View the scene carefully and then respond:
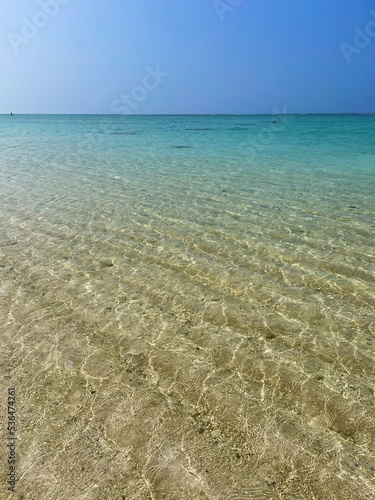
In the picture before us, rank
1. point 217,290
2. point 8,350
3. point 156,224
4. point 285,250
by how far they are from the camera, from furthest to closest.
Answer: point 156,224, point 285,250, point 217,290, point 8,350

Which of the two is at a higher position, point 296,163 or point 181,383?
point 181,383

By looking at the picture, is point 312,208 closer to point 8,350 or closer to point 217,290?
point 217,290

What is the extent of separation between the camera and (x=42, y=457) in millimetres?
3428

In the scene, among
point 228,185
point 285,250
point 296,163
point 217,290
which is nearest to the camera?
point 217,290

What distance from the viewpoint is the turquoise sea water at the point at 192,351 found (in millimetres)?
3328

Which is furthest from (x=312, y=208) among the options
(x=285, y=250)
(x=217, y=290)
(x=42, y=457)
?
(x=42, y=457)

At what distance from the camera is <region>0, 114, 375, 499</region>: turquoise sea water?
10.9 feet

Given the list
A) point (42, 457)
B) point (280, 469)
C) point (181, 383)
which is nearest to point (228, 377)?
point (181, 383)

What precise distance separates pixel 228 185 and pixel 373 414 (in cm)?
1229

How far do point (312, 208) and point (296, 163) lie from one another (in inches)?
457

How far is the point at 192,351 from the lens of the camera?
490 cm

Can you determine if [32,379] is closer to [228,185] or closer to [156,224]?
[156,224]

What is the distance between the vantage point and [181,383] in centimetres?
436

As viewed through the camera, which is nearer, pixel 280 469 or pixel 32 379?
pixel 280 469
